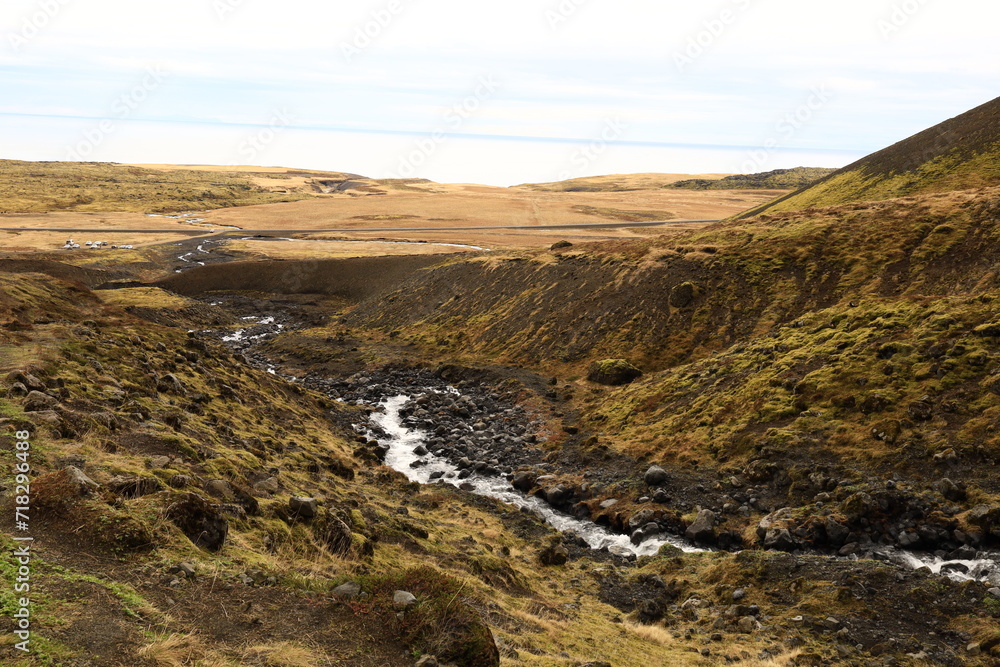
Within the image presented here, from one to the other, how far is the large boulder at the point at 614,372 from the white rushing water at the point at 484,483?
43.7ft

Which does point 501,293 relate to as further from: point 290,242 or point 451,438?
point 290,242

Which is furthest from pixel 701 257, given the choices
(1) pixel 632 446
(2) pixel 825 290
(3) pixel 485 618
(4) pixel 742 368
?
(3) pixel 485 618

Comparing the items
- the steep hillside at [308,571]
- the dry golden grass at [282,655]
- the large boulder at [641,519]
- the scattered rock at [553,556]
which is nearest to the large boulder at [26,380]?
the steep hillside at [308,571]

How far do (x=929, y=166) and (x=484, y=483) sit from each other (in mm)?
72010

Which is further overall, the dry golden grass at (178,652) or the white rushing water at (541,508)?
the white rushing water at (541,508)

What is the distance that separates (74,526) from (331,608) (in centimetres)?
574

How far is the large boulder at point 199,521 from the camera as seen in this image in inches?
595

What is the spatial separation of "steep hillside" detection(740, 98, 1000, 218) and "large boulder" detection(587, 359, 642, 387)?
47.1 m

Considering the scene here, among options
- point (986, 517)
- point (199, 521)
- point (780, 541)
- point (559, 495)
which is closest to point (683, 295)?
point (559, 495)

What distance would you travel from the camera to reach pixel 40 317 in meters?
36.2

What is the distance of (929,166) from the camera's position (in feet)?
249

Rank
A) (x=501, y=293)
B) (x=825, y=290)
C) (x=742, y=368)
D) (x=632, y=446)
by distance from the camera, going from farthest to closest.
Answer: (x=501, y=293) < (x=825, y=290) < (x=742, y=368) < (x=632, y=446)

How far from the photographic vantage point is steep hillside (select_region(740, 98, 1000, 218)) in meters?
69.6

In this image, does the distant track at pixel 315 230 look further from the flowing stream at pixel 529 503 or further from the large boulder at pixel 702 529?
the large boulder at pixel 702 529
